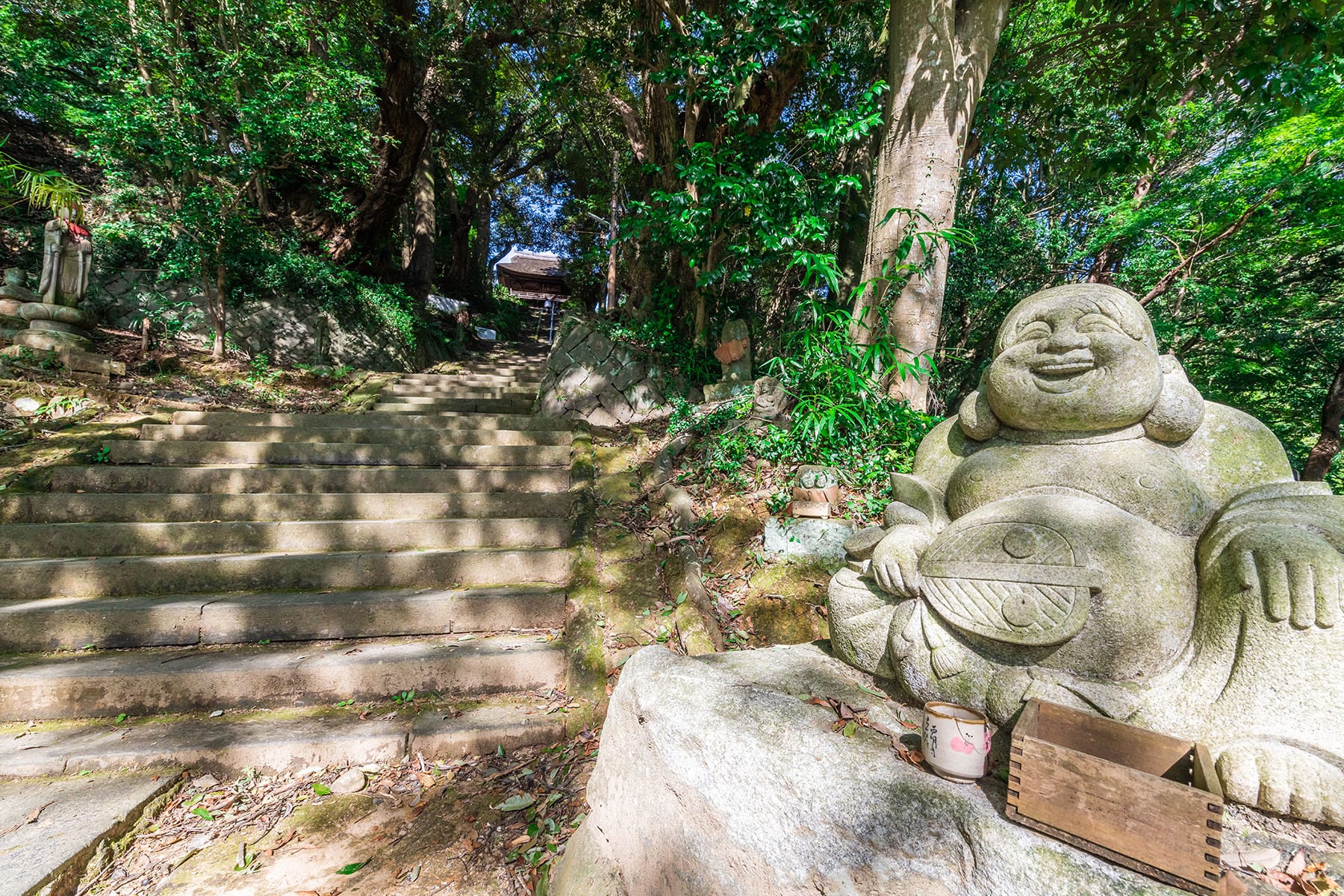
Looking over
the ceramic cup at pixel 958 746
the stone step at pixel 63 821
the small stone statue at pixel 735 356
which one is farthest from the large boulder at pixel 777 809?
the small stone statue at pixel 735 356

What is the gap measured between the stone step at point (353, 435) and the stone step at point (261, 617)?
6.15 feet

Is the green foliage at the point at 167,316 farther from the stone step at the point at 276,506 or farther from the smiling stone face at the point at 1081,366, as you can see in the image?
the smiling stone face at the point at 1081,366

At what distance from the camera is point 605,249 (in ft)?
22.5

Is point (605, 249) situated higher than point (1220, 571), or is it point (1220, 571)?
point (605, 249)

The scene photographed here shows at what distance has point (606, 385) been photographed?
19.5 ft

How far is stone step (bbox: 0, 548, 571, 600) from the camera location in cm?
290

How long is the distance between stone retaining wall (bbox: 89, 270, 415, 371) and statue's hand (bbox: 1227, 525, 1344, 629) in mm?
9631

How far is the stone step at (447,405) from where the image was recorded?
5.95 meters

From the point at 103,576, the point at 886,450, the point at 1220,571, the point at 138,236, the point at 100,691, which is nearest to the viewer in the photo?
the point at 1220,571

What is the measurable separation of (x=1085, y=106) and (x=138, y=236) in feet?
40.1

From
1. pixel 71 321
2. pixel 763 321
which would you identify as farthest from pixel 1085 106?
pixel 71 321

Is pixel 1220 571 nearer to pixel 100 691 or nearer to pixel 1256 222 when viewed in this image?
pixel 100 691

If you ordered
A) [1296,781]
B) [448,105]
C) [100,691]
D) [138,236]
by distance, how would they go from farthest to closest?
[448,105]
[138,236]
[100,691]
[1296,781]

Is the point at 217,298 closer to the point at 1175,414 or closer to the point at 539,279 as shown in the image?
the point at 1175,414
